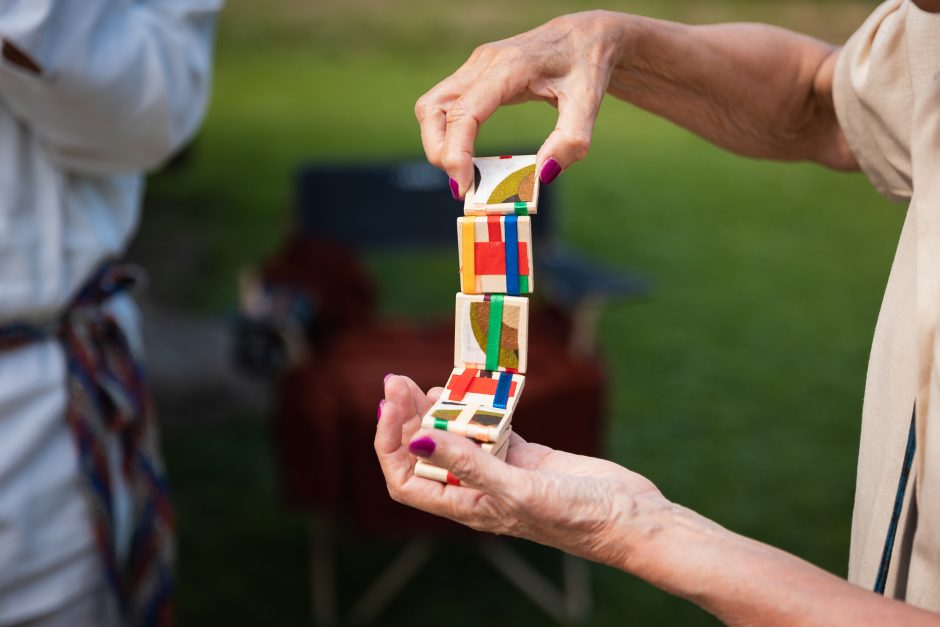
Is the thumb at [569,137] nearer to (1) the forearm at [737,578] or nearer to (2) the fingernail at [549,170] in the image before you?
(2) the fingernail at [549,170]

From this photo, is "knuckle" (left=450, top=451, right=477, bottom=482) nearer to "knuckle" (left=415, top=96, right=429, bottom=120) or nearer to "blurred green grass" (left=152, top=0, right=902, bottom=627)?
"knuckle" (left=415, top=96, right=429, bottom=120)

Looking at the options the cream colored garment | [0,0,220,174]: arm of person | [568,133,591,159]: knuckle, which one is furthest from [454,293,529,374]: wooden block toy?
[0,0,220,174]: arm of person

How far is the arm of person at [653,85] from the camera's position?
4.08 feet

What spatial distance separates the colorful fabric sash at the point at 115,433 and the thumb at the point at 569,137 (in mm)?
1038

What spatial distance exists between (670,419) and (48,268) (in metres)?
3.32

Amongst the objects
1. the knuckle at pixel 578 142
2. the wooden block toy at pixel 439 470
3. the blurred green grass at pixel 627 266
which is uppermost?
the knuckle at pixel 578 142

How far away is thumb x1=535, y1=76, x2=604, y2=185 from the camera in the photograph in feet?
3.98

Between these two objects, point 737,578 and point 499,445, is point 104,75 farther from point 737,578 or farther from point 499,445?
point 737,578

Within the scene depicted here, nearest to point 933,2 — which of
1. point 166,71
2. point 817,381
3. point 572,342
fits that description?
point 166,71

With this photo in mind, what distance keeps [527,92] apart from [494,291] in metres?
0.28

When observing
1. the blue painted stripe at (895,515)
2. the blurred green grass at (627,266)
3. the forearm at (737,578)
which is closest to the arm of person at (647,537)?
→ the forearm at (737,578)

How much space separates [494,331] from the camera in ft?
4.49

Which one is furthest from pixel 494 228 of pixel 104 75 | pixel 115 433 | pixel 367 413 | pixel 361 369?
pixel 361 369

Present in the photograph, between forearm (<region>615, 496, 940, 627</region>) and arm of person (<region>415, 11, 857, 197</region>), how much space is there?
1.52 ft
